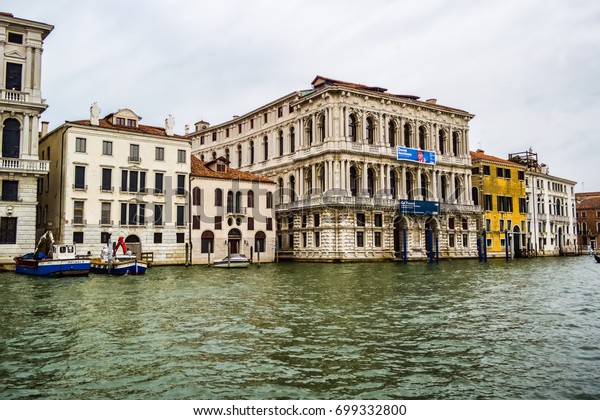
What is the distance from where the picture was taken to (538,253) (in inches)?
2472

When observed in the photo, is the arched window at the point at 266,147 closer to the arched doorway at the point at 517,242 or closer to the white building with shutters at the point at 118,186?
the white building with shutters at the point at 118,186

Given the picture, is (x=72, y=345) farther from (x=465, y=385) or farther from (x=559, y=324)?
(x=559, y=324)

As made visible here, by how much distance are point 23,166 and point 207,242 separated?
13.6 m

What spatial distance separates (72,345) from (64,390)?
288 centimetres

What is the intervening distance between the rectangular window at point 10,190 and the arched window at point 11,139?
5.24 feet

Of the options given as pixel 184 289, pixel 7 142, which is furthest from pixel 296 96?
pixel 184 289

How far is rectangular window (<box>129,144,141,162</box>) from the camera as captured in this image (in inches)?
1407

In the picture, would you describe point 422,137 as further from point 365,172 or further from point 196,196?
point 196,196

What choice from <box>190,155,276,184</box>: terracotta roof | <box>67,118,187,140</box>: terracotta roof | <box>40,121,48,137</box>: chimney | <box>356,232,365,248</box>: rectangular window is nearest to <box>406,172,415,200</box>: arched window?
<box>356,232,365,248</box>: rectangular window

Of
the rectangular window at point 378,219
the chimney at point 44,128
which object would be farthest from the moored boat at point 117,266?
the rectangular window at point 378,219

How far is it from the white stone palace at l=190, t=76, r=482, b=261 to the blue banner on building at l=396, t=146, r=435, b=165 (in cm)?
10

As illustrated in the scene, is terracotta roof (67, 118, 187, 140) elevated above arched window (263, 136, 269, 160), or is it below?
below

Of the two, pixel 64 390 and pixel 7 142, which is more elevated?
pixel 7 142

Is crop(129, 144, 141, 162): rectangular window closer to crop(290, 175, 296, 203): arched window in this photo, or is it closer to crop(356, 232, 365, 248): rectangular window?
crop(290, 175, 296, 203): arched window
